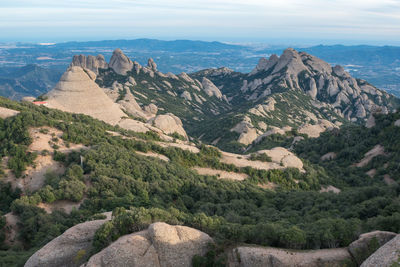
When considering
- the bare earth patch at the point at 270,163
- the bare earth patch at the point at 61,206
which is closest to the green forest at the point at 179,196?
the bare earth patch at the point at 61,206

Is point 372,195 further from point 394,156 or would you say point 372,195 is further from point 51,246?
point 51,246

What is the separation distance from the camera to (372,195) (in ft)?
133

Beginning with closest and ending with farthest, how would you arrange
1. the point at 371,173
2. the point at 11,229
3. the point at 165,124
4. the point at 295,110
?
the point at 11,229 → the point at 371,173 → the point at 165,124 → the point at 295,110

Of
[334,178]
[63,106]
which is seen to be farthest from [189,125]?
[334,178]

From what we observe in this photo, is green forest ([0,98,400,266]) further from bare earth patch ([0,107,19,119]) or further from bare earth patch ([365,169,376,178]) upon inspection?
bare earth patch ([0,107,19,119])

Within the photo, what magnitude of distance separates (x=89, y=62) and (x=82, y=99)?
11806 cm

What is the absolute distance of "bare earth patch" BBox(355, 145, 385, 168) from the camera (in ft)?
225

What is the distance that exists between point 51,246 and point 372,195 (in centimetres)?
3858

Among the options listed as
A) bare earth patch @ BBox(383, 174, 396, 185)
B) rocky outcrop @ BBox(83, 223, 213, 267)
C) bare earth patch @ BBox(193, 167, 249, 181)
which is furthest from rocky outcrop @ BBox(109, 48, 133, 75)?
rocky outcrop @ BBox(83, 223, 213, 267)

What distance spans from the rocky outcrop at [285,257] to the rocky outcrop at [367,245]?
0.50 meters

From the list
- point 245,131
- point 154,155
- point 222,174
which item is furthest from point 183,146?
point 245,131

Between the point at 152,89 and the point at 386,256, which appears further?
the point at 152,89

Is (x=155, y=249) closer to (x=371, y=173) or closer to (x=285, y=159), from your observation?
(x=285, y=159)

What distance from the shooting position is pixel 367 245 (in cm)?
1936
